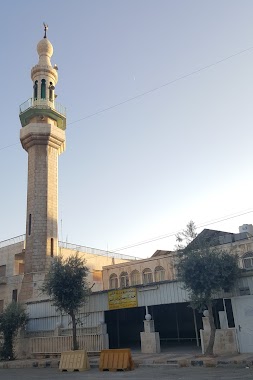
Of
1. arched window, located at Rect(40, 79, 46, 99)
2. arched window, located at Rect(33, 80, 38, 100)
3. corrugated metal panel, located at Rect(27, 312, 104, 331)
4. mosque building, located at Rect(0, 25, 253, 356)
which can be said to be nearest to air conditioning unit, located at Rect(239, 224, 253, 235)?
mosque building, located at Rect(0, 25, 253, 356)

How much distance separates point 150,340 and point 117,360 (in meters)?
5.01

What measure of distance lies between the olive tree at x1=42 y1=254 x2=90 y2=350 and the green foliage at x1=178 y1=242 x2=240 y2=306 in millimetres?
7516

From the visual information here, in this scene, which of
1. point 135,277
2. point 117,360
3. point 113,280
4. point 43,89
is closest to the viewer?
point 117,360

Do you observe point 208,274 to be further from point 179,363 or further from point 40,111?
point 40,111

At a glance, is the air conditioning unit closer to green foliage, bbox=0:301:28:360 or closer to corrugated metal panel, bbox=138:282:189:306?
corrugated metal panel, bbox=138:282:189:306

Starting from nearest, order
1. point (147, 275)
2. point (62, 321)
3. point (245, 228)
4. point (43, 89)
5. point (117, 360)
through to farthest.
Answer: point (117, 360) → point (62, 321) → point (43, 89) → point (245, 228) → point (147, 275)

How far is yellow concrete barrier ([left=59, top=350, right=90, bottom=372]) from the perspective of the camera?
18.4 meters

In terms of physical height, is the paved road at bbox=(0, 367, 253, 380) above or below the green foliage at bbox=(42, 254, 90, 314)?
below

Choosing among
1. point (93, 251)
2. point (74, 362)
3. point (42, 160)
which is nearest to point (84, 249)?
point (93, 251)

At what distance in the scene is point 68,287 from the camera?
23.7 meters

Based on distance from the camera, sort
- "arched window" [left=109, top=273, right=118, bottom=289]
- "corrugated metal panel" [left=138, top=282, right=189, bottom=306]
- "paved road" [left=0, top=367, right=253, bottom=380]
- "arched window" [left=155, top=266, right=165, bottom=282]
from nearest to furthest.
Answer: "paved road" [left=0, top=367, right=253, bottom=380] → "corrugated metal panel" [left=138, top=282, right=189, bottom=306] → "arched window" [left=155, top=266, right=165, bottom=282] → "arched window" [left=109, top=273, right=118, bottom=289]

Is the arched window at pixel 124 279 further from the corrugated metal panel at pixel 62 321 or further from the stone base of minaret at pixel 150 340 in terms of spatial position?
the stone base of minaret at pixel 150 340

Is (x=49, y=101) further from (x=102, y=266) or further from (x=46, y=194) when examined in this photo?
(x=102, y=266)

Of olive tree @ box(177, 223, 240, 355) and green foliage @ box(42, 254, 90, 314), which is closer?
olive tree @ box(177, 223, 240, 355)
